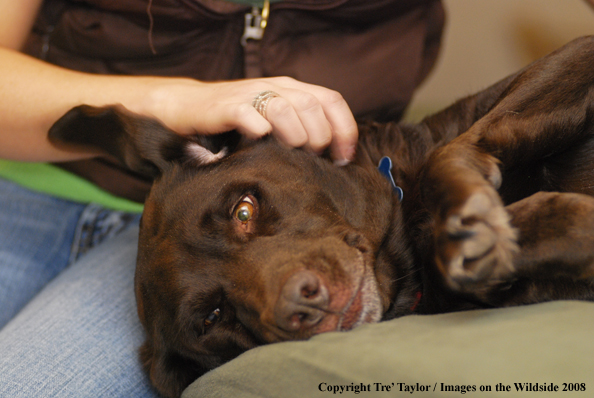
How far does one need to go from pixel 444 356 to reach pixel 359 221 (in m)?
0.68

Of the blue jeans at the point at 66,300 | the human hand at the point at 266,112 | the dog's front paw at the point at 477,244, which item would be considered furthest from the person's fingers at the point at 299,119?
the blue jeans at the point at 66,300

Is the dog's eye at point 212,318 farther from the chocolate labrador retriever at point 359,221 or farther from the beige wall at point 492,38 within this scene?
the beige wall at point 492,38

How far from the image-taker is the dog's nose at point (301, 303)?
3.71ft

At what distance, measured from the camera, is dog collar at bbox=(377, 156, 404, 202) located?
1.58 metres

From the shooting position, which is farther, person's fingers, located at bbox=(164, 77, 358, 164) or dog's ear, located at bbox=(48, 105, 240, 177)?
dog's ear, located at bbox=(48, 105, 240, 177)

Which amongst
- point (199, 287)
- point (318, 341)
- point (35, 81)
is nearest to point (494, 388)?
point (318, 341)

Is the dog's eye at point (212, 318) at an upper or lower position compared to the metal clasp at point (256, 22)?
lower

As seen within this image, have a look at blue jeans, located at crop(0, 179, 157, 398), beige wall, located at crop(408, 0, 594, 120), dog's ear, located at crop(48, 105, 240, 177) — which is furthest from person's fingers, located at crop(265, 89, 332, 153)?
beige wall, located at crop(408, 0, 594, 120)

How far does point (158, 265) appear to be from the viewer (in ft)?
4.71

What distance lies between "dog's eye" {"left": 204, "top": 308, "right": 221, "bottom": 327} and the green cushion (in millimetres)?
366

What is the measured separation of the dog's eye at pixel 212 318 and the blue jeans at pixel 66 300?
1.36 feet

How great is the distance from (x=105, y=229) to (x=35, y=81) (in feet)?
2.82

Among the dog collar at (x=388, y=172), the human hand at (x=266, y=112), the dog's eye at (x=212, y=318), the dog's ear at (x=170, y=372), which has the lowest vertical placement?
the dog's ear at (x=170, y=372)

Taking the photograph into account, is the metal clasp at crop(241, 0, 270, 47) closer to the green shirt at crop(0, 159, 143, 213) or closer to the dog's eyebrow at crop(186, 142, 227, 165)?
the dog's eyebrow at crop(186, 142, 227, 165)
